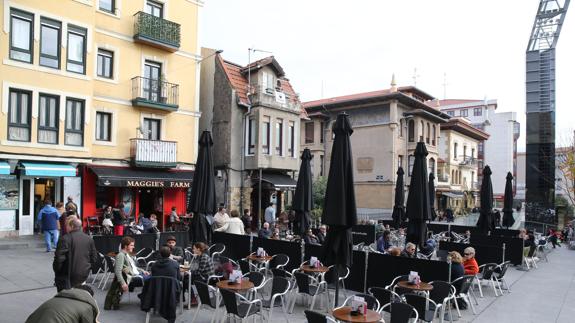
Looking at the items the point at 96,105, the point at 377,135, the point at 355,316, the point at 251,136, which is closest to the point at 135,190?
the point at 96,105

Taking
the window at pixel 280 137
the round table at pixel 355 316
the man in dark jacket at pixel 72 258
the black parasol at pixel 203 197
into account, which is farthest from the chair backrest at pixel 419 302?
the window at pixel 280 137

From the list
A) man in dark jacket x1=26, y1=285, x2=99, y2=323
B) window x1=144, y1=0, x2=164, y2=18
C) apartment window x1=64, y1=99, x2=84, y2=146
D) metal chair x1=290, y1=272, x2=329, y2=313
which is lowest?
metal chair x1=290, y1=272, x2=329, y2=313

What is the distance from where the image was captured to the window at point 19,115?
55.3 ft

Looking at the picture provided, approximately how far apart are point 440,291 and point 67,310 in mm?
6675

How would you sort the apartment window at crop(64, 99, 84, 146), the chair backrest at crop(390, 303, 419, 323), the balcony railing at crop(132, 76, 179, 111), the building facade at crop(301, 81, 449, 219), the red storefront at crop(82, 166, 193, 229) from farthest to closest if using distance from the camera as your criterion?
the building facade at crop(301, 81, 449, 219)
the balcony railing at crop(132, 76, 179, 111)
the red storefront at crop(82, 166, 193, 229)
the apartment window at crop(64, 99, 84, 146)
the chair backrest at crop(390, 303, 419, 323)

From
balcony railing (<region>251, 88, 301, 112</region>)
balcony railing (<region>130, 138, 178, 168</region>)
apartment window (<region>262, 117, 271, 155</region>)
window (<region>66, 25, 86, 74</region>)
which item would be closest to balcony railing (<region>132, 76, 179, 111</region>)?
balcony railing (<region>130, 138, 178, 168</region>)

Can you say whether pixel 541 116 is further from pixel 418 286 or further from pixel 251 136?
pixel 418 286

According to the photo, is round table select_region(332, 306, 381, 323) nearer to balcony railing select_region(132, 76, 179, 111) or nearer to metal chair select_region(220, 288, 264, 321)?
metal chair select_region(220, 288, 264, 321)

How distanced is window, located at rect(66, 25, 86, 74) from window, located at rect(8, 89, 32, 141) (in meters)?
2.23

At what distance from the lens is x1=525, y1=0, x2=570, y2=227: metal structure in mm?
25719

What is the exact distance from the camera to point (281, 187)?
83.5 ft

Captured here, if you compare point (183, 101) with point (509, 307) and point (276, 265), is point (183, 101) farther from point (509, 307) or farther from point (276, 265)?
point (509, 307)

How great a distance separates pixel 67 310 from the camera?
3305 mm

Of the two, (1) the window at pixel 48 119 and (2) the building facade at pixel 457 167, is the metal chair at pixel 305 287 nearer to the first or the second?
(1) the window at pixel 48 119
